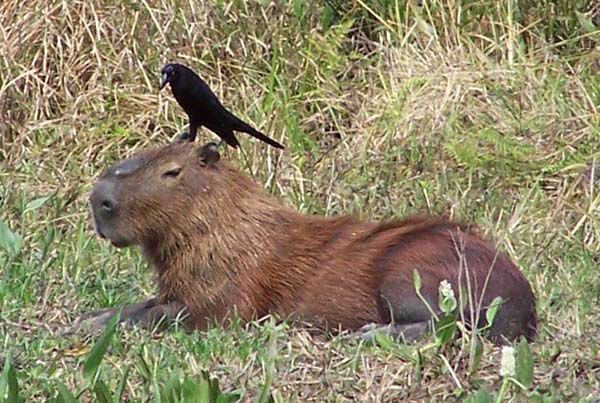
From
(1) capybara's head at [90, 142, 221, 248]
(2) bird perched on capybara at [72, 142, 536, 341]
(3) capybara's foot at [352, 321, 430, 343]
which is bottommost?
(3) capybara's foot at [352, 321, 430, 343]

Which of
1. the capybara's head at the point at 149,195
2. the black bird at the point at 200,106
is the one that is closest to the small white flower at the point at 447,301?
the capybara's head at the point at 149,195

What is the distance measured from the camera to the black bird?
21.2 ft

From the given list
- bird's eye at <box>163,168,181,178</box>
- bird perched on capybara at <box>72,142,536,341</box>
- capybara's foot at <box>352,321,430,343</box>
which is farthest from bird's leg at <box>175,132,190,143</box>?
capybara's foot at <box>352,321,430,343</box>

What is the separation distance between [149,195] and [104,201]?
15 centimetres

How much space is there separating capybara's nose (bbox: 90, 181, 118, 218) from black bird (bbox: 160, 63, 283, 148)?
1.26 m

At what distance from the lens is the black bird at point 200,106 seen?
6.48 m

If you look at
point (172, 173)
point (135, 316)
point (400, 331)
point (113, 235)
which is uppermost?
point (172, 173)

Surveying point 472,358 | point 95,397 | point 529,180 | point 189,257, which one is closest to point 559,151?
point 529,180

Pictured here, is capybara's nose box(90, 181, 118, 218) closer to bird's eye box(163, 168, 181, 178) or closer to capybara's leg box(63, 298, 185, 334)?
bird's eye box(163, 168, 181, 178)

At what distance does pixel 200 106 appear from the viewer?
6.48m

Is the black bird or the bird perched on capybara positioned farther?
the black bird

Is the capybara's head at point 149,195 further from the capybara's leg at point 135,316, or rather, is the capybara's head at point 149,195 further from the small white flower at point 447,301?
the small white flower at point 447,301

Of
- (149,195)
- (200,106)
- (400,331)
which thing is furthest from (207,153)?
(200,106)

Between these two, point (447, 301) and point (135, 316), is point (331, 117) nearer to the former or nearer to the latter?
point (135, 316)
